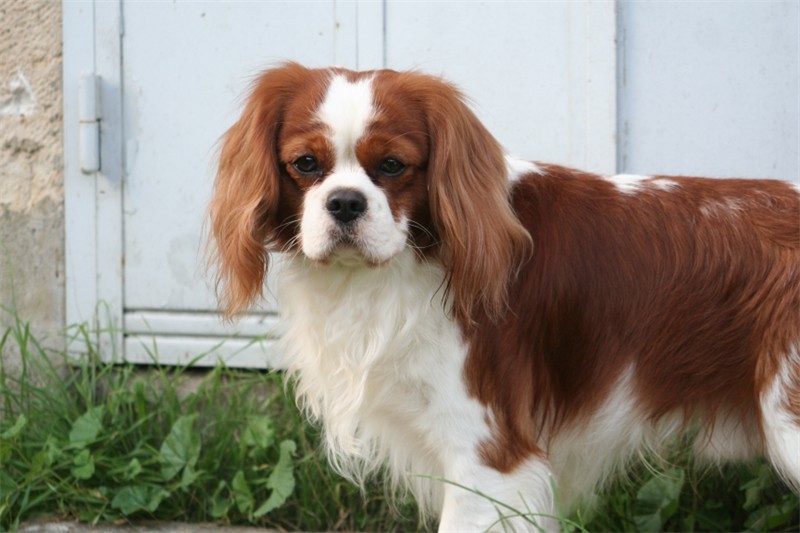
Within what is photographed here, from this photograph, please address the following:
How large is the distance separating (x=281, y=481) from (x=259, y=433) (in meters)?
0.21

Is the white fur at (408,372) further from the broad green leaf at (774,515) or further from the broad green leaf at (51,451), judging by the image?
the broad green leaf at (51,451)

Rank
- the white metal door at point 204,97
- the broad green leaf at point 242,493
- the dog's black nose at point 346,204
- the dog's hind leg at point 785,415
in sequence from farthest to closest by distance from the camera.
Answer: the white metal door at point 204,97
the broad green leaf at point 242,493
the dog's hind leg at point 785,415
the dog's black nose at point 346,204

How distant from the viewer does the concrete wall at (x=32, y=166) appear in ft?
13.7

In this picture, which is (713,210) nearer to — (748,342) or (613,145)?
(748,342)

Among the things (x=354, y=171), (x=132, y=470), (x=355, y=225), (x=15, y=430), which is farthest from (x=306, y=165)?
(x=15, y=430)

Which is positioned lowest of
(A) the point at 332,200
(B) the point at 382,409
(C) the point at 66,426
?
(C) the point at 66,426

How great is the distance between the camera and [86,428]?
12.8ft

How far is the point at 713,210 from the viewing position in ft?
9.98

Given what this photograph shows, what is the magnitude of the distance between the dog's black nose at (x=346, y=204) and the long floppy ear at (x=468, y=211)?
276 millimetres

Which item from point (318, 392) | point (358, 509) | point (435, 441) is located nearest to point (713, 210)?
point (435, 441)

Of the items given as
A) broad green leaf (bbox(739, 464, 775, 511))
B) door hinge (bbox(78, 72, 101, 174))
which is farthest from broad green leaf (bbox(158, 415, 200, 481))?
broad green leaf (bbox(739, 464, 775, 511))

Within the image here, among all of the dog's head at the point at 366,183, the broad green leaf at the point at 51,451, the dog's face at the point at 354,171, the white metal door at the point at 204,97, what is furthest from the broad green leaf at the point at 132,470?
the dog's face at the point at 354,171

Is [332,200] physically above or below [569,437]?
above

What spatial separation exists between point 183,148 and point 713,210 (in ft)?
6.72
